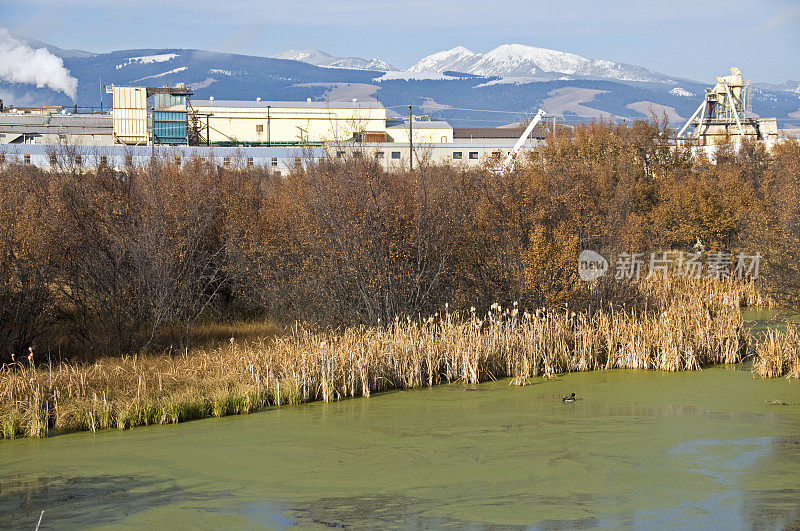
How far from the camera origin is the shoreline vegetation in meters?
12.4

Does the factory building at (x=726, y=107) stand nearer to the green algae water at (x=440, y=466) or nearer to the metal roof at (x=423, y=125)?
the metal roof at (x=423, y=125)

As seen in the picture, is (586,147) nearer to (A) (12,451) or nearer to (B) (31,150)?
(A) (12,451)

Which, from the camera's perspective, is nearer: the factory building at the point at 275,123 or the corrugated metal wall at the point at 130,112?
the corrugated metal wall at the point at 130,112

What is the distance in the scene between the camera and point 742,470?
1040cm

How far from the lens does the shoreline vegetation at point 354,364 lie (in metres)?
12.4

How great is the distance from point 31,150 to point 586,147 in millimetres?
44771

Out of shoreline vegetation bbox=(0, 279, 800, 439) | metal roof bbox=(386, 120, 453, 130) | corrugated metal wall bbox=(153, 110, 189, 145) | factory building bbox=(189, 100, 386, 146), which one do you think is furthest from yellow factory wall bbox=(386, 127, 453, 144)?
shoreline vegetation bbox=(0, 279, 800, 439)

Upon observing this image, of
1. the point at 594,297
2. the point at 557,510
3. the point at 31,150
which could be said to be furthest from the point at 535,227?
the point at 31,150

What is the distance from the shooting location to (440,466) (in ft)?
35.0

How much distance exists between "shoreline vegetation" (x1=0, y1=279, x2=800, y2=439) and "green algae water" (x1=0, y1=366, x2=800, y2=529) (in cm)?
38

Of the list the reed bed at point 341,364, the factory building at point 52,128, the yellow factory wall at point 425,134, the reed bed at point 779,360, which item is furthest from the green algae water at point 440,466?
the factory building at point 52,128

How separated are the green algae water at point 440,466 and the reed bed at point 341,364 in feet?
1.22

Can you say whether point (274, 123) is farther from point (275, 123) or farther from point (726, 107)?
point (726, 107)

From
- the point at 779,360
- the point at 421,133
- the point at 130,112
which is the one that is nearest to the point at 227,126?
the point at 130,112
